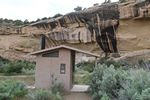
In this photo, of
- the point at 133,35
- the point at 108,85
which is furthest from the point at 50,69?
the point at 133,35

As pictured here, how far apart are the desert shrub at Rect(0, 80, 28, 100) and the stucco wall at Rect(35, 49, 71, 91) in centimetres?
154

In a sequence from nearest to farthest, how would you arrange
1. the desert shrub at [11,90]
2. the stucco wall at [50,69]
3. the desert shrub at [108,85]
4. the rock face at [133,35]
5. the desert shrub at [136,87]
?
1. the desert shrub at [136,87]
2. the desert shrub at [108,85]
3. the desert shrub at [11,90]
4. the stucco wall at [50,69]
5. the rock face at [133,35]

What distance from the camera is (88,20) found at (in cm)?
3388

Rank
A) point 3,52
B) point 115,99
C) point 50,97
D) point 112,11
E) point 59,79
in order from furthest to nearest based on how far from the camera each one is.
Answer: point 3,52 → point 112,11 → point 59,79 → point 50,97 → point 115,99

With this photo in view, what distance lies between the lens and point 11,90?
13258 mm

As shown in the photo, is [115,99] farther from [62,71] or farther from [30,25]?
[30,25]

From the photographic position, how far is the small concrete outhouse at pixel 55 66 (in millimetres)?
15167

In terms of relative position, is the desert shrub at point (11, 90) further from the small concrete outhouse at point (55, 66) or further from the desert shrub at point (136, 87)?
the desert shrub at point (136, 87)

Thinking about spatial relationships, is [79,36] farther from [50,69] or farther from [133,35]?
[50,69]

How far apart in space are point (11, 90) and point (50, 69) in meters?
2.65

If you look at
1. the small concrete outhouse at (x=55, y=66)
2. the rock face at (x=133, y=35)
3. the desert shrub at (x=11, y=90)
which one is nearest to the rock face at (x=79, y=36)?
the rock face at (x=133, y=35)

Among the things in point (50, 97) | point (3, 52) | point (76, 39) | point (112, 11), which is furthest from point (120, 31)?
point (50, 97)

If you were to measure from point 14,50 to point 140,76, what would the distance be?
92.2 feet

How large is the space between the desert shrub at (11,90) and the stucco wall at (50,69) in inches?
60.8
